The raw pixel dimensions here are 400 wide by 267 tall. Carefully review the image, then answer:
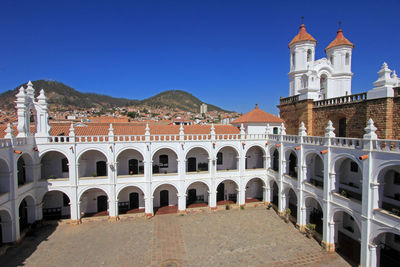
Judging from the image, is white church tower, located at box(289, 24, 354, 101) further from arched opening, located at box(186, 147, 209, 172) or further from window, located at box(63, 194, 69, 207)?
window, located at box(63, 194, 69, 207)

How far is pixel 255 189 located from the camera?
26734 millimetres

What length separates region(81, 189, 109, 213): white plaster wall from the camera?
73.1 ft

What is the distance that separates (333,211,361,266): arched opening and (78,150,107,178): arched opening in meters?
21.5

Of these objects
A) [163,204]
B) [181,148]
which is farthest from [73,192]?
[181,148]

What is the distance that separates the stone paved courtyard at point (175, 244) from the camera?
14594 mm

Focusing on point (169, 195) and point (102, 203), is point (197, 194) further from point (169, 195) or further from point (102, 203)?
point (102, 203)

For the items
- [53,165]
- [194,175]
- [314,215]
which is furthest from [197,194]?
[53,165]

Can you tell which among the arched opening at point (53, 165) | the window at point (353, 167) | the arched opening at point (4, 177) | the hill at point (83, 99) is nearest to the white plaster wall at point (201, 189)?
the arched opening at point (53, 165)

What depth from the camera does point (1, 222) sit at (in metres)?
15.9

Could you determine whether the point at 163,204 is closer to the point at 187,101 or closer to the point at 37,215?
the point at 37,215

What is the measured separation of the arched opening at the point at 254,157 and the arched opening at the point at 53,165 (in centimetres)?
2029

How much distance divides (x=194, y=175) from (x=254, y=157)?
8.48 meters

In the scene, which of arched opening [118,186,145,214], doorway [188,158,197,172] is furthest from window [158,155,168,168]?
arched opening [118,186,145,214]

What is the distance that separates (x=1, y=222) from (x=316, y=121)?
28573 millimetres
